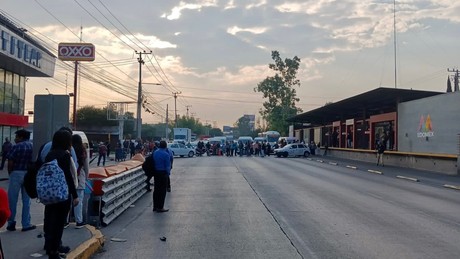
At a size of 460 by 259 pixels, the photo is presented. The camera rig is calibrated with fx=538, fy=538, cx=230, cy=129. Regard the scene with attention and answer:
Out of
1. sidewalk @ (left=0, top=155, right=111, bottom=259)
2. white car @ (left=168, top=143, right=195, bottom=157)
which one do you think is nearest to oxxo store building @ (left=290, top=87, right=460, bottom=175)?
white car @ (left=168, top=143, right=195, bottom=157)

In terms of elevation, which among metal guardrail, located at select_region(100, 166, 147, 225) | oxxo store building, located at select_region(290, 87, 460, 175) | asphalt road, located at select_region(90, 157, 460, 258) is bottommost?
asphalt road, located at select_region(90, 157, 460, 258)

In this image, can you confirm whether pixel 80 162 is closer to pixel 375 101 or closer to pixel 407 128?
pixel 407 128

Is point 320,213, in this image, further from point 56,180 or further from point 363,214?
point 56,180

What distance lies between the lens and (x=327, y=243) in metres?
9.25

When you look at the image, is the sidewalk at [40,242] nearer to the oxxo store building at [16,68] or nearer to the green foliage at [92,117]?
the oxxo store building at [16,68]

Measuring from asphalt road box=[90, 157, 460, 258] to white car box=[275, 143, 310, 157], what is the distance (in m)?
37.4

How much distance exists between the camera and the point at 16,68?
118 feet

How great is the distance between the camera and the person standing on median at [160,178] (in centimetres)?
1330

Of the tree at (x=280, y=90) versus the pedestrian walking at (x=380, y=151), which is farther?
the tree at (x=280, y=90)

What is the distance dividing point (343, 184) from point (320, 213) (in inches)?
361

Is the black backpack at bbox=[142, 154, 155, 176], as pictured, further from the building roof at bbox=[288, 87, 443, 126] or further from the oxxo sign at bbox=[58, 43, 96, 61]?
the building roof at bbox=[288, 87, 443, 126]

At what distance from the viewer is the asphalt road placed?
28.5ft

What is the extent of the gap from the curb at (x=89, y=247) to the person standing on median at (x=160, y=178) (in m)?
3.90

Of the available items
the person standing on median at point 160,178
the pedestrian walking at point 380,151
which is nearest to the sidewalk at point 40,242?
the person standing on median at point 160,178
